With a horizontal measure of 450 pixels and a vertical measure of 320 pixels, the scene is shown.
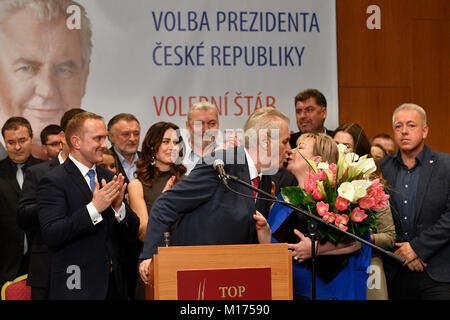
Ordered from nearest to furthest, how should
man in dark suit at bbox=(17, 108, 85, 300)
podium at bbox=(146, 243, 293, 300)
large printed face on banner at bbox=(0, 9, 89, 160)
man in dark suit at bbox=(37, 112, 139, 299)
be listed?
podium at bbox=(146, 243, 293, 300), man in dark suit at bbox=(37, 112, 139, 299), man in dark suit at bbox=(17, 108, 85, 300), large printed face on banner at bbox=(0, 9, 89, 160)

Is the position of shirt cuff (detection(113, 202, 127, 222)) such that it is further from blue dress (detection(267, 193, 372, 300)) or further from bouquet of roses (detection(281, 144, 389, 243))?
bouquet of roses (detection(281, 144, 389, 243))

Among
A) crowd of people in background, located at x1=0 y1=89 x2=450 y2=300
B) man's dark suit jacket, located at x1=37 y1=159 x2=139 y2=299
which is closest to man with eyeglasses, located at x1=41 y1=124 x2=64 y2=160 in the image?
crowd of people in background, located at x1=0 y1=89 x2=450 y2=300

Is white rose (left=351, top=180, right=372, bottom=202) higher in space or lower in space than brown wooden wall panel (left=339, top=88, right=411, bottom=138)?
lower

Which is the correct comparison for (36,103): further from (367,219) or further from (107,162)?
(367,219)

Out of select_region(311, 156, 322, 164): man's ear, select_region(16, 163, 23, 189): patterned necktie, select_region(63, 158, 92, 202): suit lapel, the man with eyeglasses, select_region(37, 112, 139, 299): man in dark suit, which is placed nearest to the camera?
select_region(311, 156, 322, 164): man's ear

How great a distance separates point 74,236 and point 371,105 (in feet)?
13.3

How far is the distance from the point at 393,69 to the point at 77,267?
14.3ft

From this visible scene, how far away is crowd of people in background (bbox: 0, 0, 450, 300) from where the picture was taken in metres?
3.46

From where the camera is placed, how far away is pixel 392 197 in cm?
449

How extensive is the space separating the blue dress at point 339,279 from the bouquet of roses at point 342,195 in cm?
20

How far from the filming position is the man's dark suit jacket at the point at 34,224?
405cm
